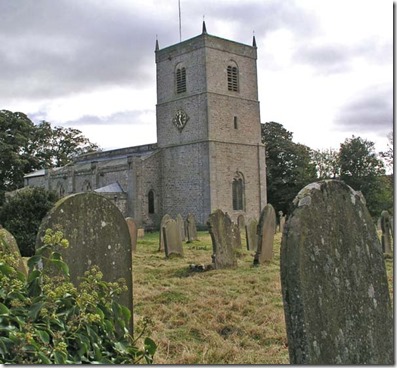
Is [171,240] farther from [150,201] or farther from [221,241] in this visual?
[150,201]

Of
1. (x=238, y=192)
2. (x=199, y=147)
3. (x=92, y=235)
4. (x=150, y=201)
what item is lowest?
(x=92, y=235)

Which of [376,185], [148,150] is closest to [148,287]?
[148,150]

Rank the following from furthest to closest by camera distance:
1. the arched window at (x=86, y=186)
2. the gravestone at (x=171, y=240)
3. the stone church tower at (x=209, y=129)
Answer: the arched window at (x=86, y=186) < the stone church tower at (x=209, y=129) < the gravestone at (x=171, y=240)

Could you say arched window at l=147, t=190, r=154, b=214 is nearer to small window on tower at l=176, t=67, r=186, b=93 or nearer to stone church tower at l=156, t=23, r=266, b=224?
stone church tower at l=156, t=23, r=266, b=224

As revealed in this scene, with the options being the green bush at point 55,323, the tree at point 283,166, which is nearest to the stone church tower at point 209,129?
the tree at point 283,166

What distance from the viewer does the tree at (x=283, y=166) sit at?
40.9 m

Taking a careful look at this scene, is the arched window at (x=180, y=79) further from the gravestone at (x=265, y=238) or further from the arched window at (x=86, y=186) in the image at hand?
the gravestone at (x=265, y=238)

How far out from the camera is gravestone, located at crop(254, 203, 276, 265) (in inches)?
403

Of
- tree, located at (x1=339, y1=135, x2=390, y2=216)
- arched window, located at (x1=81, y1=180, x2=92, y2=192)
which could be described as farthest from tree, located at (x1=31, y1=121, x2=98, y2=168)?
tree, located at (x1=339, y1=135, x2=390, y2=216)

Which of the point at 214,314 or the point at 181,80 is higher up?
the point at 181,80

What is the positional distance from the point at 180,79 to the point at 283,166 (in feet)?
44.3

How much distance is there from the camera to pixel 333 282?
2.72 meters

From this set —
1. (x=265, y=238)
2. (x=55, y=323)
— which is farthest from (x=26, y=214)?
(x=55, y=323)

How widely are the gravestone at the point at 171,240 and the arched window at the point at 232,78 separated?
23276mm
